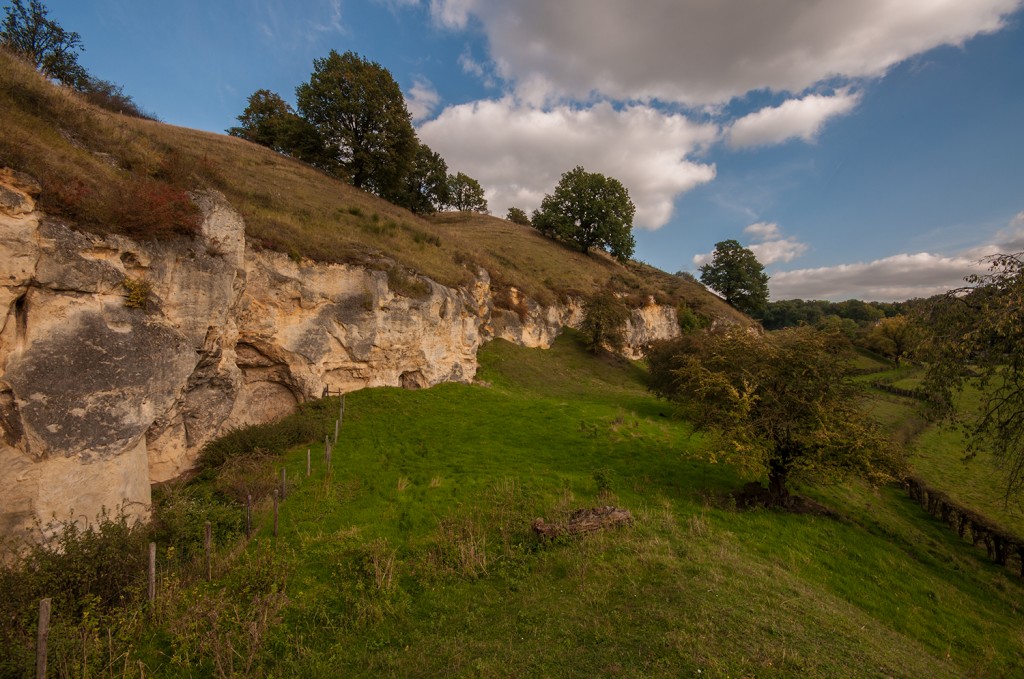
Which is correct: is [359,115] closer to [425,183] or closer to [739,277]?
[425,183]

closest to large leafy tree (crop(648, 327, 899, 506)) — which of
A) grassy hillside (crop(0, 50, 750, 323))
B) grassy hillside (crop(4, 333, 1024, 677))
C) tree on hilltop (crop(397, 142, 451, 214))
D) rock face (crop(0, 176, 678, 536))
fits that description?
grassy hillside (crop(4, 333, 1024, 677))

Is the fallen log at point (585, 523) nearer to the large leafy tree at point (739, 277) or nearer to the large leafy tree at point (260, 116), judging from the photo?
the large leafy tree at point (260, 116)

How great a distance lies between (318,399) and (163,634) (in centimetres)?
1390

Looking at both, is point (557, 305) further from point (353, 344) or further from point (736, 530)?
point (736, 530)

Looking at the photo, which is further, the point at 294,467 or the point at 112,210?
the point at 294,467

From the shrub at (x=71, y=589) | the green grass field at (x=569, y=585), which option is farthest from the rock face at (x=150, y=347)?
the green grass field at (x=569, y=585)

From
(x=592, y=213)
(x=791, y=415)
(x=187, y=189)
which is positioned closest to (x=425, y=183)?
(x=592, y=213)

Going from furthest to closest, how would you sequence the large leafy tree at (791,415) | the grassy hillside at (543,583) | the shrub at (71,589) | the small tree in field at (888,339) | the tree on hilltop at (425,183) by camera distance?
1. the small tree in field at (888,339)
2. the tree on hilltop at (425,183)
3. the large leafy tree at (791,415)
4. the grassy hillside at (543,583)
5. the shrub at (71,589)

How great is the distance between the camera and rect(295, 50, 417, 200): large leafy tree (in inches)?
1596

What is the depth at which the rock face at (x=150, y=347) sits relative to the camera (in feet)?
32.6

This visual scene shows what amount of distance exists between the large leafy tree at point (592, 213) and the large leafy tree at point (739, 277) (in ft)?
60.4

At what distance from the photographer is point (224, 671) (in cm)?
681

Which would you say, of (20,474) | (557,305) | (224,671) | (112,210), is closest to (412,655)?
(224,671)

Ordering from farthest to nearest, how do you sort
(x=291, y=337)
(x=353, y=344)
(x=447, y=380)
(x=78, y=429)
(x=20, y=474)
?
(x=447, y=380) → (x=353, y=344) → (x=291, y=337) → (x=78, y=429) → (x=20, y=474)
